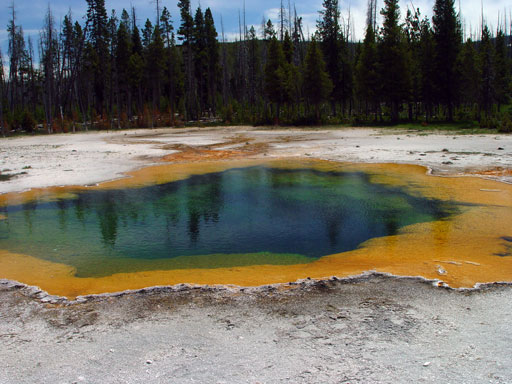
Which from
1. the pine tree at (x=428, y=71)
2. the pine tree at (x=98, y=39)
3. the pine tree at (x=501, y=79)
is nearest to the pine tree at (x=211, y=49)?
the pine tree at (x=98, y=39)

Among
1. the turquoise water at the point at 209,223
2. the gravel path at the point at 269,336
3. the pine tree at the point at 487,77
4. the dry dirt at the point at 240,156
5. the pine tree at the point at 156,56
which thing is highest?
the pine tree at the point at 156,56

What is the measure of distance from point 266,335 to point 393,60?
118 feet

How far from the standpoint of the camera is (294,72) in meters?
43.6

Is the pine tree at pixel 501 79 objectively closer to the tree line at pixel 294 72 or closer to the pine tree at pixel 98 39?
the tree line at pixel 294 72

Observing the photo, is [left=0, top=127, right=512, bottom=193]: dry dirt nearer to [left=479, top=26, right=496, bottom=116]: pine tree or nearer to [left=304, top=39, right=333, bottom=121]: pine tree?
[left=479, top=26, right=496, bottom=116]: pine tree

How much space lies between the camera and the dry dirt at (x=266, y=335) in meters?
3.45

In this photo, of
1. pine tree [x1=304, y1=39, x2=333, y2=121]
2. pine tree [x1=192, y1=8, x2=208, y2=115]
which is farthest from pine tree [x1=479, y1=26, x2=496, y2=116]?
pine tree [x1=192, y1=8, x2=208, y2=115]

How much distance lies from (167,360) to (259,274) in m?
2.66

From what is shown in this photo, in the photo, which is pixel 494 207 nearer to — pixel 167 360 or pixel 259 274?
pixel 259 274

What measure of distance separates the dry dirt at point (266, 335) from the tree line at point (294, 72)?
78.5ft

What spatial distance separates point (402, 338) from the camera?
12.9 ft

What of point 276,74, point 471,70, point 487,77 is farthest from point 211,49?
point 487,77

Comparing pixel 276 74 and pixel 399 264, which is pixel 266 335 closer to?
pixel 399 264

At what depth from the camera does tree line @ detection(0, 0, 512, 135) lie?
35.6 meters
